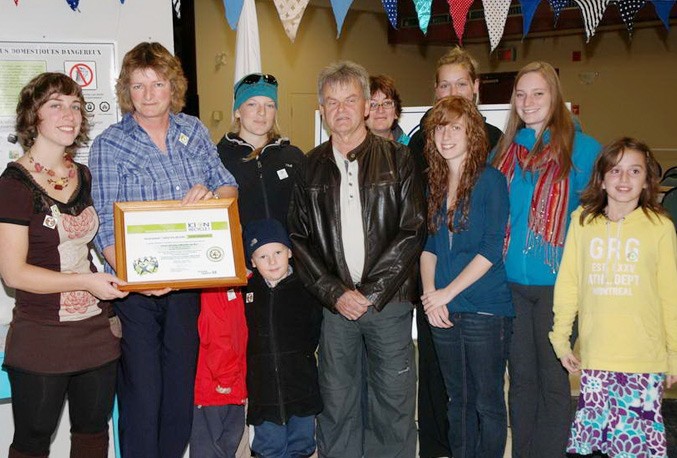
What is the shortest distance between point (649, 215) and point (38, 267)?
94.8 inches

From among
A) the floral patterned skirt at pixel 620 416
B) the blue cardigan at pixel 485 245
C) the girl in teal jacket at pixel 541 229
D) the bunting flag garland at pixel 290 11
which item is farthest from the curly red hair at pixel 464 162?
the bunting flag garland at pixel 290 11

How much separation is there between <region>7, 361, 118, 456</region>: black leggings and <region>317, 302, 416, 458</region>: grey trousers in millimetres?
971

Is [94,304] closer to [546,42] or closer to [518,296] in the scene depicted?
[518,296]

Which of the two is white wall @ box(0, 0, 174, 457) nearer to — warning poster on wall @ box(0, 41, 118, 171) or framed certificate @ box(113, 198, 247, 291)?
warning poster on wall @ box(0, 41, 118, 171)

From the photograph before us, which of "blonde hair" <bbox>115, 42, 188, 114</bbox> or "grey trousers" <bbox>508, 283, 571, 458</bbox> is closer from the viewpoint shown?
"blonde hair" <bbox>115, 42, 188, 114</bbox>

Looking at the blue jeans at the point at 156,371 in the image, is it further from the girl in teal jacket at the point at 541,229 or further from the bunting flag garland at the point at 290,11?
the bunting flag garland at the point at 290,11

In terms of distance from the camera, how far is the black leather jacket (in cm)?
294

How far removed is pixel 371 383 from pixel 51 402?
4.49ft

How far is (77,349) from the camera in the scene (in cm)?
251

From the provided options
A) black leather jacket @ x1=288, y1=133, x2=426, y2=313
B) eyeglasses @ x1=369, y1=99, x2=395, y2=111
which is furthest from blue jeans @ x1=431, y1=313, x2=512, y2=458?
eyeglasses @ x1=369, y1=99, x2=395, y2=111

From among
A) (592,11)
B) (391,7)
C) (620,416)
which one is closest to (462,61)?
(391,7)

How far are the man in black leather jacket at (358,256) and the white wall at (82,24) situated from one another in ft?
3.13

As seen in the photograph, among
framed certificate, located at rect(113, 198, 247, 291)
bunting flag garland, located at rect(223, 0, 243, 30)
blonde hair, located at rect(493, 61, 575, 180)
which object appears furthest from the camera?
bunting flag garland, located at rect(223, 0, 243, 30)

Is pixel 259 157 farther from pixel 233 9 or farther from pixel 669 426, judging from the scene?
pixel 669 426
